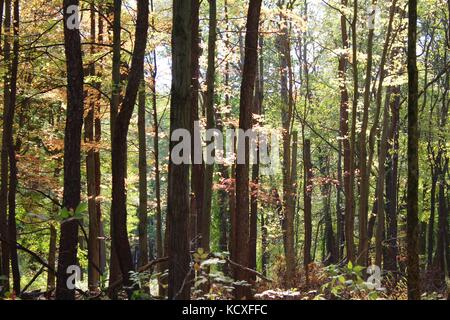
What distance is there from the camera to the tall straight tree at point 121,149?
945 centimetres

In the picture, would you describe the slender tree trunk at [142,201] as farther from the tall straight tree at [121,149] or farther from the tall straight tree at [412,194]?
the tall straight tree at [412,194]

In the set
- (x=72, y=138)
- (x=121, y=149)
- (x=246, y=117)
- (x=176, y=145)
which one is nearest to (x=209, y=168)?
(x=246, y=117)

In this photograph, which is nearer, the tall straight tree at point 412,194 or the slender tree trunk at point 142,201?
the tall straight tree at point 412,194

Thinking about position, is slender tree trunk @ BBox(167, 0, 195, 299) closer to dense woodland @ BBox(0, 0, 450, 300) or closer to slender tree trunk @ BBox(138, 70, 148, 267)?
dense woodland @ BBox(0, 0, 450, 300)

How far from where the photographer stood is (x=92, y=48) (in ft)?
50.9

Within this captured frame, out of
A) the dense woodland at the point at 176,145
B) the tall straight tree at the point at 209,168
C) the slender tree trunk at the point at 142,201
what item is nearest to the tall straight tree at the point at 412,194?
the dense woodland at the point at 176,145

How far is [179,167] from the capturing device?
665 cm

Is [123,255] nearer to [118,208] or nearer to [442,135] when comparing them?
[118,208]

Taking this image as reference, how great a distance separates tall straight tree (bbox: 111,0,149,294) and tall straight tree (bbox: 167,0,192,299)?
114 inches

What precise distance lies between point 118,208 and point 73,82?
7.79 feet

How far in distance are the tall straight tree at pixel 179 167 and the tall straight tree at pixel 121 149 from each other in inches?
114

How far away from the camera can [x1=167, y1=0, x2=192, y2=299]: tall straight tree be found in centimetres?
655

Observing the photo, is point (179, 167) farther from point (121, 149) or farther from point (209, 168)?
point (209, 168)
